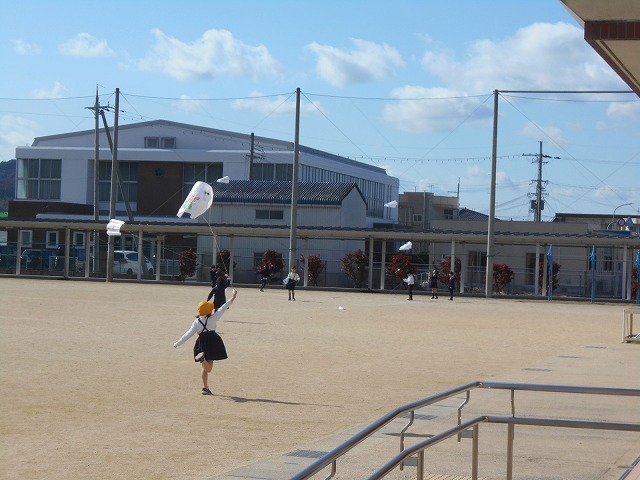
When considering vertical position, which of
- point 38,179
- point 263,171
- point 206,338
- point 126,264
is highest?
point 263,171

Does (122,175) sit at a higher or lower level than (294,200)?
higher

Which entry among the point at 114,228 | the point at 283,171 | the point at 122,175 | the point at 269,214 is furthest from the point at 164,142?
the point at 114,228

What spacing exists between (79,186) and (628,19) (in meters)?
83.8

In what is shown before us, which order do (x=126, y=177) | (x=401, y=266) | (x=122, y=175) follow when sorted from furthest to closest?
1. (x=122, y=175)
2. (x=126, y=177)
3. (x=401, y=266)

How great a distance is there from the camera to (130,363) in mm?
18953

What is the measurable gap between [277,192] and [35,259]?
16.7 m

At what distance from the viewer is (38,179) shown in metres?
90.6

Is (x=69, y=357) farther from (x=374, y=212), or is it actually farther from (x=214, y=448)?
(x=374, y=212)

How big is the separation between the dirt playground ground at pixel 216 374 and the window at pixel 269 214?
31322 mm

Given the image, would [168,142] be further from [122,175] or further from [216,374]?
[216,374]

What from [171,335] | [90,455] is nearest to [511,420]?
[90,455]

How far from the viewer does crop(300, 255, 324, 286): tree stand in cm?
5956

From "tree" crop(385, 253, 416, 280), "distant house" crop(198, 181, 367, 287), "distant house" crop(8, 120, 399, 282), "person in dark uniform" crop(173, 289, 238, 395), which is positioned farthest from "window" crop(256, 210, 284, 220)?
"person in dark uniform" crop(173, 289, 238, 395)

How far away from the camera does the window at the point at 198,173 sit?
281 feet
